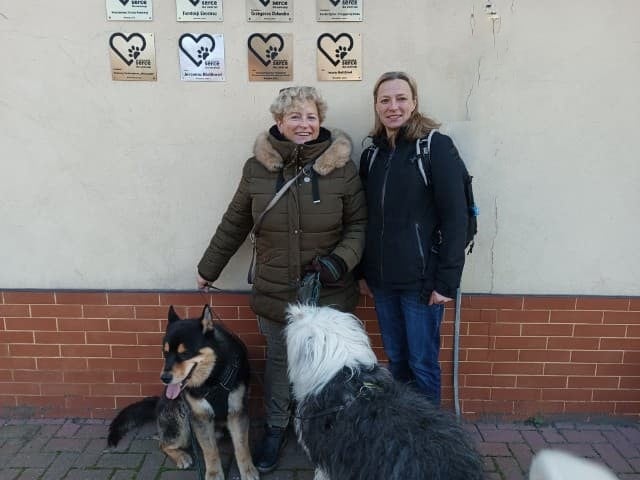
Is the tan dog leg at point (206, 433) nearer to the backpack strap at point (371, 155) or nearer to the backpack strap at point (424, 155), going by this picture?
the backpack strap at point (371, 155)

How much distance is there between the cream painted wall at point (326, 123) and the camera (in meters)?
3.08

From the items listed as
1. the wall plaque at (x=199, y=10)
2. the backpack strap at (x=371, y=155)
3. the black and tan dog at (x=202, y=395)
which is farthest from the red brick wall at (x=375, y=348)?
the wall plaque at (x=199, y=10)

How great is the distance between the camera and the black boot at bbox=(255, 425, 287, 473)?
3.07 metres

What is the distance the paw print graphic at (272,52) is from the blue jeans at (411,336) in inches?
67.3

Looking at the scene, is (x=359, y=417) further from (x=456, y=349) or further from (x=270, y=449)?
(x=456, y=349)

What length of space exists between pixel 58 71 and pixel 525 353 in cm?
391

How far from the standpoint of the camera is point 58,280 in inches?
135

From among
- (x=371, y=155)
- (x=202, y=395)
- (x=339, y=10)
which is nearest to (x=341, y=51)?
(x=339, y=10)

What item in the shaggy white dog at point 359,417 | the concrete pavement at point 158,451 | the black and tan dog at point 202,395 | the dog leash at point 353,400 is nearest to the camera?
the shaggy white dog at point 359,417

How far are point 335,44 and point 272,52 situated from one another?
43 centimetres

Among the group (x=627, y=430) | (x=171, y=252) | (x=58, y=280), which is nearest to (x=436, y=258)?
(x=171, y=252)

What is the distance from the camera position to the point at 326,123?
127 inches

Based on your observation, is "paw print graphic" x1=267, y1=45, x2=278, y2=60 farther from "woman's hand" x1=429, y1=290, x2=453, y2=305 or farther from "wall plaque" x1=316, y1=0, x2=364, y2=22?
"woman's hand" x1=429, y1=290, x2=453, y2=305

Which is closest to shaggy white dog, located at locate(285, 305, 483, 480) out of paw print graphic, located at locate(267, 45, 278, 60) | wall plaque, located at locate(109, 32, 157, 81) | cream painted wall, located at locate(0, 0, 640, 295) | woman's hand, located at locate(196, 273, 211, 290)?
woman's hand, located at locate(196, 273, 211, 290)
